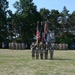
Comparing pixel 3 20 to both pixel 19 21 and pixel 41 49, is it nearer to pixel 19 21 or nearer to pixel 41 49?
pixel 19 21

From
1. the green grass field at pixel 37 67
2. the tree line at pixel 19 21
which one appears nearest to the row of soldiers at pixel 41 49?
the green grass field at pixel 37 67

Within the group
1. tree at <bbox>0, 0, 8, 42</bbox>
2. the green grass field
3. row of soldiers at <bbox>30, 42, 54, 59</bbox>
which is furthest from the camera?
tree at <bbox>0, 0, 8, 42</bbox>

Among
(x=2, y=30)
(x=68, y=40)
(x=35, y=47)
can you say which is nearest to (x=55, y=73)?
(x=35, y=47)

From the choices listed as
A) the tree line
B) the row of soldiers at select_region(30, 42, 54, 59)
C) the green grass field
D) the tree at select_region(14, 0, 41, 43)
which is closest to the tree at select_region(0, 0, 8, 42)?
the tree line

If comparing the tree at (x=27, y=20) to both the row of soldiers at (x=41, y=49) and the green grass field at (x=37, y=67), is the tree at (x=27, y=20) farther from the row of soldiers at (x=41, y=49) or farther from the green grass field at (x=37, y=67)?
the green grass field at (x=37, y=67)

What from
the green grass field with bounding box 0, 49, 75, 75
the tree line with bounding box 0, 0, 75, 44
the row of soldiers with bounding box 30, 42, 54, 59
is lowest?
the green grass field with bounding box 0, 49, 75, 75

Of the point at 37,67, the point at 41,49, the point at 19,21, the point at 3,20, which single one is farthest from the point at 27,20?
the point at 37,67

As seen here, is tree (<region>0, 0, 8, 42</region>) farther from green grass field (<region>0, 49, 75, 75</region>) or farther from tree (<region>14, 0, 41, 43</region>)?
green grass field (<region>0, 49, 75, 75</region>)

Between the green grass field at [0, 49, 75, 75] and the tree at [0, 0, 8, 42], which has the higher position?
the tree at [0, 0, 8, 42]

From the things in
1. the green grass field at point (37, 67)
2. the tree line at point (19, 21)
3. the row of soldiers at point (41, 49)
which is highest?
the tree line at point (19, 21)

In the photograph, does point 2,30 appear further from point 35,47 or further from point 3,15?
point 35,47

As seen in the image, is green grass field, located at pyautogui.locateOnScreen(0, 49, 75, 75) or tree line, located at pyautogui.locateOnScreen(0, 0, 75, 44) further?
tree line, located at pyautogui.locateOnScreen(0, 0, 75, 44)

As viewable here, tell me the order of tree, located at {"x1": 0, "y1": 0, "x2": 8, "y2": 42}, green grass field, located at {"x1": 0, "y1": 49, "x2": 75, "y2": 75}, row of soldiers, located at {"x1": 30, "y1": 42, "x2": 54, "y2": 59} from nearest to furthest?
1. green grass field, located at {"x1": 0, "y1": 49, "x2": 75, "y2": 75}
2. row of soldiers, located at {"x1": 30, "y1": 42, "x2": 54, "y2": 59}
3. tree, located at {"x1": 0, "y1": 0, "x2": 8, "y2": 42}

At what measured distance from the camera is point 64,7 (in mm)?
90500
